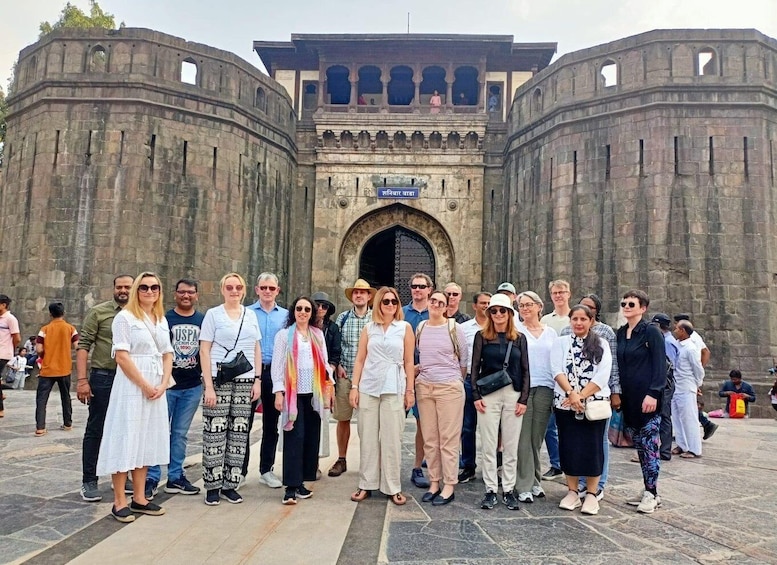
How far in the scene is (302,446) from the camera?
4609 millimetres

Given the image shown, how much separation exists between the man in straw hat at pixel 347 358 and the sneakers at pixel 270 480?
72 centimetres

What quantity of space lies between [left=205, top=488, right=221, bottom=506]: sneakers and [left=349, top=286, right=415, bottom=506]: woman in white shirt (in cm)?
105

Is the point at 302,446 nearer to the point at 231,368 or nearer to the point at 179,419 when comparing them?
the point at 231,368

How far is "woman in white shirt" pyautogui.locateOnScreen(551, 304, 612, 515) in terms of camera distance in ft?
14.5

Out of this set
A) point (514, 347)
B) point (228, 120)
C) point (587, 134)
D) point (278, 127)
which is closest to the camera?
point (514, 347)

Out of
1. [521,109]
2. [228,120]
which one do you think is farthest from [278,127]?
[521,109]

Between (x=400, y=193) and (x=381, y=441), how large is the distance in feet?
44.2

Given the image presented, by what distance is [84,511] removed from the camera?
414 centimetres

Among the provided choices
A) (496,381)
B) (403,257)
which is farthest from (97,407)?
(403,257)

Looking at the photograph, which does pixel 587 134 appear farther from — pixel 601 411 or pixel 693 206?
pixel 601 411

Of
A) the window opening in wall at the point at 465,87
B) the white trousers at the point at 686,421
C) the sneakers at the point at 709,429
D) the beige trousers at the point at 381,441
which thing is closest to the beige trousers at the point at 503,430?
the beige trousers at the point at 381,441

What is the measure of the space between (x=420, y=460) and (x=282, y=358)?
5.57 feet

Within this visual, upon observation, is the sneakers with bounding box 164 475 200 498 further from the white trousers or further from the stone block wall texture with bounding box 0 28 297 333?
the stone block wall texture with bounding box 0 28 297 333

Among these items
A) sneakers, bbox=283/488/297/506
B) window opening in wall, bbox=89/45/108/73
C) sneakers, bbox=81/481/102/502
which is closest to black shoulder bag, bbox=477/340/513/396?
A: sneakers, bbox=283/488/297/506
